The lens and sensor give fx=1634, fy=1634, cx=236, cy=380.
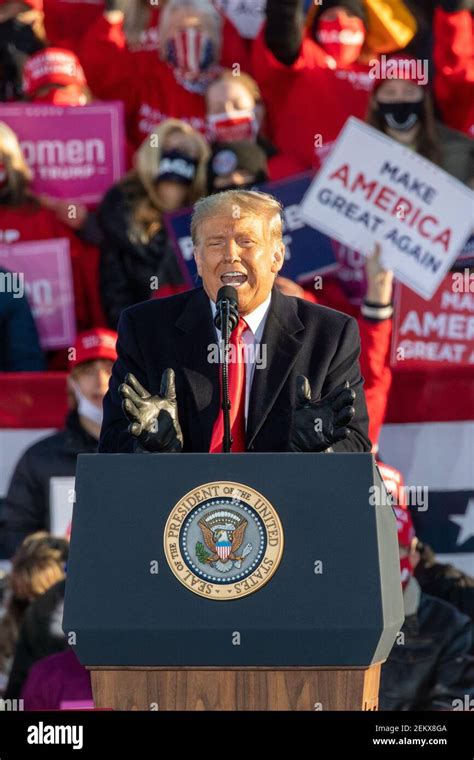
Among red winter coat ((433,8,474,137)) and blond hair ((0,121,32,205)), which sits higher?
red winter coat ((433,8,474,137))

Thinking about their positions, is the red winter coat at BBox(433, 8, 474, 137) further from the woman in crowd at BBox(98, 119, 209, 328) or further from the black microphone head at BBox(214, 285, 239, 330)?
the black microphone head at BBox(214, 285, 239, 330)

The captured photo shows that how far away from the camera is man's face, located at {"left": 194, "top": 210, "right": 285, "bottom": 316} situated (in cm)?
380

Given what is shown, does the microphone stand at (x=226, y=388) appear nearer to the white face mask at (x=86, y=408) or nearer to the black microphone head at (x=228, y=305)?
the black microphone head at (x=228, y=305)

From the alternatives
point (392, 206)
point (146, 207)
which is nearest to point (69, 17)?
point (146, 207)

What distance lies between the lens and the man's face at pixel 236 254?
12.5 feet

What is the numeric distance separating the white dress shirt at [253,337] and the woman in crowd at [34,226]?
3617 millimetres

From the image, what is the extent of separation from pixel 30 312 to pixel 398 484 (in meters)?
1.85

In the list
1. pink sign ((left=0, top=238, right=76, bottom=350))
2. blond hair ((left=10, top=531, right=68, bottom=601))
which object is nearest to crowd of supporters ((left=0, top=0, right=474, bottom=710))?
blond hair ((left=10, top=531, right=68, bottom=601))

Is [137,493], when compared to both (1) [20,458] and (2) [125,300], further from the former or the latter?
(2) [125,300]

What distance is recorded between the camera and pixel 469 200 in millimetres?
6918

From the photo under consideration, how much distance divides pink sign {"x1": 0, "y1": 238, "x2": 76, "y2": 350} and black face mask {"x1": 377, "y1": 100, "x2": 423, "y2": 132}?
155 cm

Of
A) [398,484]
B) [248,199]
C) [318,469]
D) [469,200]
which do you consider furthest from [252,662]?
[469,200]
